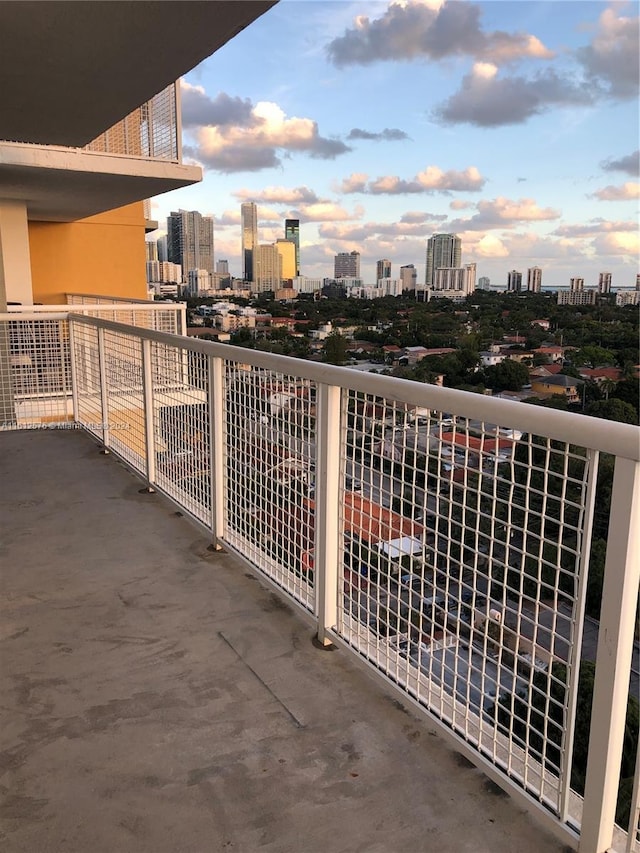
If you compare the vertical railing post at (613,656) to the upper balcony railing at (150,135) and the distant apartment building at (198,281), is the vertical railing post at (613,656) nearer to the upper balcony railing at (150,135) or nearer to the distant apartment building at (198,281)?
the upper balcony railing at (150,135)

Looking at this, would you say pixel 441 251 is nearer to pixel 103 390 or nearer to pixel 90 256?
pixel 90 256

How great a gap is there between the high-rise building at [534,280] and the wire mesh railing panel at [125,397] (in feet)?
173

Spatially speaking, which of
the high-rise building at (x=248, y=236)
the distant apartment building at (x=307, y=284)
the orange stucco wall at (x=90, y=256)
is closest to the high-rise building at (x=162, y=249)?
the high-rise building at (x=248, y=236)

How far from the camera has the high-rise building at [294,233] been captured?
41987mm

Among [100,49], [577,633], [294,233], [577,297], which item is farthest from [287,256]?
[577,633]

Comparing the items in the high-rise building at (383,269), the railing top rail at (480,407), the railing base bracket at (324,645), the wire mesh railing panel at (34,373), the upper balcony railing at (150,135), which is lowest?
the railing base bracket at (324,645)

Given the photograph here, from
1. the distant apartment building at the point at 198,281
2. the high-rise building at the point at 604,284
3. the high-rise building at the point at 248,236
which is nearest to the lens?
the distant apartment building at the point at 198,281

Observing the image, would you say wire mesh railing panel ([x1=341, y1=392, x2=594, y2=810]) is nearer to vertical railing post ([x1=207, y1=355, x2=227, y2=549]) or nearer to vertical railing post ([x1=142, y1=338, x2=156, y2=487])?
vertical railing post ([x1=207, y1=355, x2=227, y2=549])

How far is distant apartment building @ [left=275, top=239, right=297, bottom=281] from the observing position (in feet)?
136

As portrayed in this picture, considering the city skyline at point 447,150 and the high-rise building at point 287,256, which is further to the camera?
the high-rise building at point 287,256

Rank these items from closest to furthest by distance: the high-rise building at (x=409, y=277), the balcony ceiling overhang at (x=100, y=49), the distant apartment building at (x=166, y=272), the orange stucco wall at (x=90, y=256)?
the balcony ceiling overhang at (x=100, y=49)
the orange stucco wall at (x=90, y=256)
the distant apartment building at (x=166, y=272)
the high-rise building at (x=409, y=277)

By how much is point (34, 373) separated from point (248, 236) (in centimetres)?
3748

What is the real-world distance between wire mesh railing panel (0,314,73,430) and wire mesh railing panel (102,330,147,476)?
1.49m

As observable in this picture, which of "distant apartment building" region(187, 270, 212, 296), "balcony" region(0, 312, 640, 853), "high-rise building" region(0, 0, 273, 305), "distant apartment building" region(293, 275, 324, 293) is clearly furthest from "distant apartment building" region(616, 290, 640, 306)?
"balcony" region(0, 312, 640, 853)
